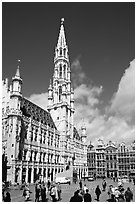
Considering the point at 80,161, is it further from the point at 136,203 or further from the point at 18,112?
the point at 136,203

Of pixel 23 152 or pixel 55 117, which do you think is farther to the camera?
pixel 55 117

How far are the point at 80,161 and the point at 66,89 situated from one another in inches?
1163

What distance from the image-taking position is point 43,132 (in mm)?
61812

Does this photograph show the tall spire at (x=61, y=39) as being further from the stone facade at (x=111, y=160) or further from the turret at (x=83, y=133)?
the stone facade at (x=111, y=160)

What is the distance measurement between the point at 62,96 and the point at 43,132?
811 inches

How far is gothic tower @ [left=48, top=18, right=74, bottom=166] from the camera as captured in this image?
75062 millimetres

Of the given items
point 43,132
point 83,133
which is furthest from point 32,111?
point 83,133

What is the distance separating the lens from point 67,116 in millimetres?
78250

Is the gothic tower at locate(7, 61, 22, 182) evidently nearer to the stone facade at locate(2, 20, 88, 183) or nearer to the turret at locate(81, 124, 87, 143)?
the stone facade at locate(2, 20, 88, 183)

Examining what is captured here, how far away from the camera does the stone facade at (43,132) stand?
47625 millimetres

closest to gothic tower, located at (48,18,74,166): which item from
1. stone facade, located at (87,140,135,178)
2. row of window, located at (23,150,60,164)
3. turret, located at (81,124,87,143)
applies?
row of window, located at (23,150,60,164)

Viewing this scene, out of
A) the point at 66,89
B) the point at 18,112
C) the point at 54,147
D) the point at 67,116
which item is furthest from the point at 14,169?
the point at 66,89

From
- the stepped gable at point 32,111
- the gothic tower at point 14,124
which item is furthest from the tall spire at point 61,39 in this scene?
the gothic tower at point 14,124

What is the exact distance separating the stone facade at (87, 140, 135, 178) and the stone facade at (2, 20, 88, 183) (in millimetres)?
11955
